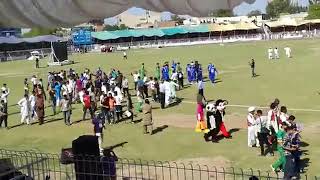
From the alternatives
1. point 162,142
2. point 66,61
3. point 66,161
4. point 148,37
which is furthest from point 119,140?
point 148,37

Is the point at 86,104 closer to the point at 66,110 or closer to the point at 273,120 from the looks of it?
the point at 66,110

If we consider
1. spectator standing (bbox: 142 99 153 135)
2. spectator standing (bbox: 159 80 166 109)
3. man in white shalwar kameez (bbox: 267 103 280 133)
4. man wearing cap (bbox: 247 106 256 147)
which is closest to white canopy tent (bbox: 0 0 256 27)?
man in white shalwar kameez (bbox: 267 103 280 133)

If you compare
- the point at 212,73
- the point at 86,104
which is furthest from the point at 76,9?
the point at 212,73

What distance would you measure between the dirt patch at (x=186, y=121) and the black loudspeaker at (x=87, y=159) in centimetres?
823

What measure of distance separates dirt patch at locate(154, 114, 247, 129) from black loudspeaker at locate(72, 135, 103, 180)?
8.23m

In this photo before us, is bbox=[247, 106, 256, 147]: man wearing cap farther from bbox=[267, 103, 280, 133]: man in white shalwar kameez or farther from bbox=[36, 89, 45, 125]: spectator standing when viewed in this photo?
bbox=[36, 89, 45, 125]: spectator standing

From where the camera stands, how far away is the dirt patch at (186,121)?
1691 centimetres

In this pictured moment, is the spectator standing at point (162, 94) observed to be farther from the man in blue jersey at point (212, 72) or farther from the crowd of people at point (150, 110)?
the man in blue jersey at point (212, 72)

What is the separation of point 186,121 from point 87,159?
32.2 ft

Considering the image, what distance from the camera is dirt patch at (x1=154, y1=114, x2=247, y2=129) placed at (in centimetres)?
1691

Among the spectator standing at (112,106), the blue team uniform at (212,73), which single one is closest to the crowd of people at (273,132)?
the spectator standing at (112,106)

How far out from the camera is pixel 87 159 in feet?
27.7

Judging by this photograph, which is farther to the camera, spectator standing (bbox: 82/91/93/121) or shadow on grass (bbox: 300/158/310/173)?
spectator standing (bbox: 82/91/93/121)

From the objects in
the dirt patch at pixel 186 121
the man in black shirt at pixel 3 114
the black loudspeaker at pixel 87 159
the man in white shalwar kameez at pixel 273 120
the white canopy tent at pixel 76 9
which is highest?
the white canopy tent at pixel 76 9
